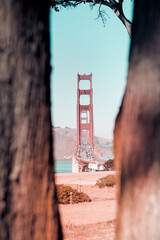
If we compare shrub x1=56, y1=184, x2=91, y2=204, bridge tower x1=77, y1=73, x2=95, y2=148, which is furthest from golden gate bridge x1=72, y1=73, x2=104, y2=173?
shrub x1=56, y1=184, x2=91, y2=204

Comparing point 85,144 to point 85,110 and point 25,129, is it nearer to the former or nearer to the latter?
point 85,110

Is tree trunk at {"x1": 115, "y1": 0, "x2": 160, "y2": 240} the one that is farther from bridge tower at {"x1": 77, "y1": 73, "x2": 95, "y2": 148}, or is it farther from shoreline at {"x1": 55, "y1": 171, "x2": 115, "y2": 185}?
bridge tower at {"x1": 77, "y1": 73, "x2": 95, "y2": 148}

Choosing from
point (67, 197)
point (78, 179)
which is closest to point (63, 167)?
point (78, 179)

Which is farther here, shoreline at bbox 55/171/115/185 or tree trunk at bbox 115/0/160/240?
shoreline at bbox 55/171/115/185

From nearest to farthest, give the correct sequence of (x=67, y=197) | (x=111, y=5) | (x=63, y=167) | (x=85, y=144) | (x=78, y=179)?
(x=111, y=5) < (x=67, y=197) < (x=78, y=179) < (x=85, y=144) < (x=63, y=167)

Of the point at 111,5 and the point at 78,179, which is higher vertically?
the point at 111,5

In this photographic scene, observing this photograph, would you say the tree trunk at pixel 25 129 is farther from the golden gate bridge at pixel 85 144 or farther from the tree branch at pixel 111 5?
the golden gate bridge at pixel 85 144
